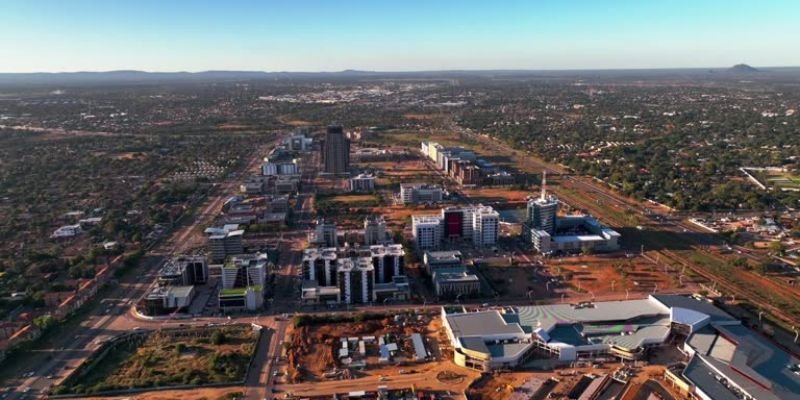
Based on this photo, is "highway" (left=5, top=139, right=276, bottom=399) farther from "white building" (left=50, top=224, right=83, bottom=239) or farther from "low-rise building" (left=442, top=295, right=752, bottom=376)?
"low-rise building" (left=442, top=295, right=752, bottom=376)

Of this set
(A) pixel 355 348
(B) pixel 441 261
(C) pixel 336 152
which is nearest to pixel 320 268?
(B) pixel 441 261

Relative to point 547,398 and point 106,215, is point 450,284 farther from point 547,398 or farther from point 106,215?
point 106,215

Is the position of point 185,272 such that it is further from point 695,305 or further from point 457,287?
point 695,305

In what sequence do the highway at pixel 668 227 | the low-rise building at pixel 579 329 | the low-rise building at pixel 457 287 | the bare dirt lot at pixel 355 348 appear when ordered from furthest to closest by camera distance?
the highway at pixel 668 227 → the low-rise building at pixel 457 287 → the low-rise building at pixel 579 329 → the bare dirt lot at pixel 355 348

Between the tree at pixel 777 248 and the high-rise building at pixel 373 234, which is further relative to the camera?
the high-rise building at pixel 373 234

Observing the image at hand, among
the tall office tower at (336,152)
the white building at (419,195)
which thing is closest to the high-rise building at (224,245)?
the white building at (419,195)

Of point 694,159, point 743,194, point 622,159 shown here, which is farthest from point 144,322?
point 694,159

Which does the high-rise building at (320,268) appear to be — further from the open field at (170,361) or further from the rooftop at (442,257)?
the rooftop at (442,257)

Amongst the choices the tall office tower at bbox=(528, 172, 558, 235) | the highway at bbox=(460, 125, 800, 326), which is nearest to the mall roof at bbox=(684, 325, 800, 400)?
the highway at bbox=(460, 125, 800, 326)
